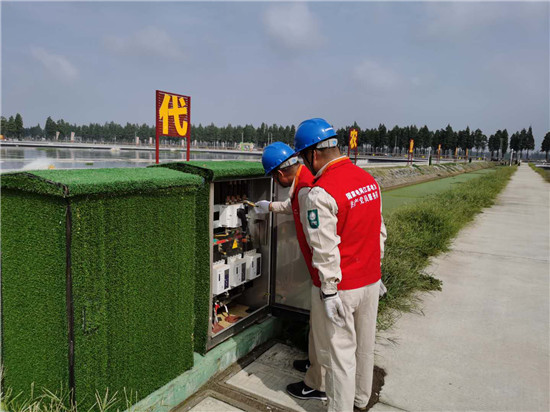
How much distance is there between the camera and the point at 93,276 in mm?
2434

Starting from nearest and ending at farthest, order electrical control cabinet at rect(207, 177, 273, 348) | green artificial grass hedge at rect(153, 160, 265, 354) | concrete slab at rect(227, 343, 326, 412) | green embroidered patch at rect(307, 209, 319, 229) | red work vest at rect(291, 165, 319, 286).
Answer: green embroidered patch at rect(307, 209, 319, 229) < red work vest at rect(291, 165, 319, 286) < concrete slab at rect(227, 343, 326, 412) < green artificial grass hedge at rect(153, 160, 265, 354) < electrical control cabinet at rect(207, 177, 273, 348)

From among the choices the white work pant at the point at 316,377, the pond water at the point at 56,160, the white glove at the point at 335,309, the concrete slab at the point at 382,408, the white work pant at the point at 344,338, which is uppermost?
the pond water at the point at 56,160

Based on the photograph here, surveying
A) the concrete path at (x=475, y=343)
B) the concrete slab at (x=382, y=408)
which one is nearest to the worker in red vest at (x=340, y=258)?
the concrete slab at (x=382, y=408)

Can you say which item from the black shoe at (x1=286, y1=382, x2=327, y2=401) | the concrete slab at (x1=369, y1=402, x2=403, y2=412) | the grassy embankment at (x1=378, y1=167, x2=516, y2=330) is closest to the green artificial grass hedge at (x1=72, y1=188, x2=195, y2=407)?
the black shoe at (x1=286, y1=382, x2=327, y2=401)

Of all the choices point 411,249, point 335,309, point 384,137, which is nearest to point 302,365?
point 335,309

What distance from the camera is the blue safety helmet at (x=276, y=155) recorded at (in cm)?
350

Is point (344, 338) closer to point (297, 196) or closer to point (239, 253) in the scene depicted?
point (297, 196)

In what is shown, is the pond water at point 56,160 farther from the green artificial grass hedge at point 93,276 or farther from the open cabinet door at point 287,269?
the open cabinet door at point 287,269

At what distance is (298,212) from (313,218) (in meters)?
0.49

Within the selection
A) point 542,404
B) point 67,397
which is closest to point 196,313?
point 67,397

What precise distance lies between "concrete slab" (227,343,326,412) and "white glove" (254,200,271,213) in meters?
1.43

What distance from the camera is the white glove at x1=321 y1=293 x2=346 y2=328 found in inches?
109

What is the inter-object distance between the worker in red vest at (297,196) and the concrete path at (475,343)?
0.54 m

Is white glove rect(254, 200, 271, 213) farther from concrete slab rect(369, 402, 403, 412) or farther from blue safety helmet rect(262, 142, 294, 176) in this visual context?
concrete slab rect(369, 402, 403, 412)
